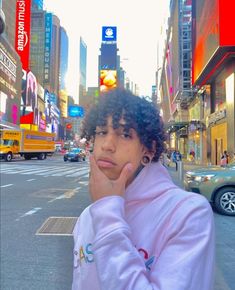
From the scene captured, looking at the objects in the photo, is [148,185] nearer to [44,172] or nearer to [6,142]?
[44,172]

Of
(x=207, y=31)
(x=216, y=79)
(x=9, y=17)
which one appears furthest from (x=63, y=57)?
(x=207, y=31)

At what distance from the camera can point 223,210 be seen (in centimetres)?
894

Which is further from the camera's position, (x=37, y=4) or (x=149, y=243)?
(x=37, y=4)

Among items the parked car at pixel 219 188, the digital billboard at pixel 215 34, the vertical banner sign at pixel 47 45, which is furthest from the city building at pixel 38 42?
the parked car at pixel 219 188

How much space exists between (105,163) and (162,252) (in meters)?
0.39

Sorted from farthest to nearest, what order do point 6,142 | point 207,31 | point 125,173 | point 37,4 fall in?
point 37,4
point 6,142
point 207,31
point 125,173

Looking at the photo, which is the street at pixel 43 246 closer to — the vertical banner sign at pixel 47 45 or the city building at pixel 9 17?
the city building at pixel 9 17

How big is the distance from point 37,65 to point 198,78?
114 meters

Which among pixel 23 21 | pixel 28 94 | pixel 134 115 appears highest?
pixel 23 21

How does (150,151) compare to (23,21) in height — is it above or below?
below

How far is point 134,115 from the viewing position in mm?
1503

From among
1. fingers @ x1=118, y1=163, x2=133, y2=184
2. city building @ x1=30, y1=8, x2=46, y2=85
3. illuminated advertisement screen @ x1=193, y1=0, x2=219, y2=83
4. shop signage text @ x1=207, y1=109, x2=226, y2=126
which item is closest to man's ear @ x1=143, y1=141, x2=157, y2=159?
fingers @ x1=118, y1=163, x2=133, y2=184

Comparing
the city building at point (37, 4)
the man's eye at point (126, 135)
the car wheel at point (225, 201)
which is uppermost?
the city building at point (37, 4)

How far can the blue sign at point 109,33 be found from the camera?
27.8m
